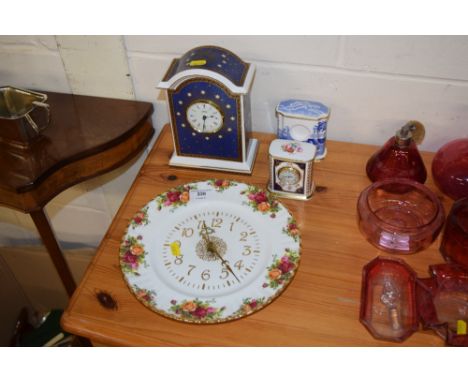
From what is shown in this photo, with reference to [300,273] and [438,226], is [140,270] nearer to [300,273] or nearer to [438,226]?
[300,273]

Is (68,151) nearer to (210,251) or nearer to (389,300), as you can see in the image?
(210,251)

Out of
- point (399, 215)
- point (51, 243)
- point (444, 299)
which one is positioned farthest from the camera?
point (51, 243)

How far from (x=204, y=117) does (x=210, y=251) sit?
10.6 inches

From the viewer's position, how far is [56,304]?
69.6 inches

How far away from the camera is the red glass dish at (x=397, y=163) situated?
898mm

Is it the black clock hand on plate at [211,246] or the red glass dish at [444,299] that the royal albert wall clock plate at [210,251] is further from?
the red glass dish at [444,299]

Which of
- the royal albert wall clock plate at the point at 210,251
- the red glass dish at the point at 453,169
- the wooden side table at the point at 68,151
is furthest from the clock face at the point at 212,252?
the red glass dish at the point at 453,169

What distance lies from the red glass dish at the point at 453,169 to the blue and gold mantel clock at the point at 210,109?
14.4 inches

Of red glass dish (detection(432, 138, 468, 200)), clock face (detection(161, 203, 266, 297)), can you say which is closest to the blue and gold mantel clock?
clock face (detection(161, 203, 266, 297))

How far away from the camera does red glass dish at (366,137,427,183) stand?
0.90 metres

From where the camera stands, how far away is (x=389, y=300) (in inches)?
30.5

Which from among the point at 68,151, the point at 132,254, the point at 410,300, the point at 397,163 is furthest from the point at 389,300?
the point at 68,151

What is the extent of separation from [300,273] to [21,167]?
0.57 metres

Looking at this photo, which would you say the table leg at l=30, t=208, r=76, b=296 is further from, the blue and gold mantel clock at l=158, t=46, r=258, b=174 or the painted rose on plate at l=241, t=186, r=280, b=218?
the painted rose on plate at l=241, t=186, r=280, b=218
